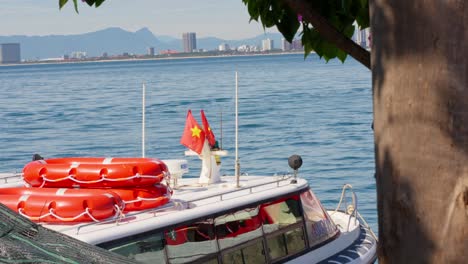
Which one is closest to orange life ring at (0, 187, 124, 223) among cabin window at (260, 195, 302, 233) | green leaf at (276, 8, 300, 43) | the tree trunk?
cabin window at (260, 195, 302, 233)

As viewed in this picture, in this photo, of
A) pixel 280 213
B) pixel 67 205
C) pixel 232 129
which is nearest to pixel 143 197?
pixel 67 205

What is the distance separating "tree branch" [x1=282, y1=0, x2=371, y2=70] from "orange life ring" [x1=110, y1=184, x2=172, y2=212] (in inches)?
272

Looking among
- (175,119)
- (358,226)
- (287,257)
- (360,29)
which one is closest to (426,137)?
(360,29)

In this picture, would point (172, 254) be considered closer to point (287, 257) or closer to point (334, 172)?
point (287, 257)

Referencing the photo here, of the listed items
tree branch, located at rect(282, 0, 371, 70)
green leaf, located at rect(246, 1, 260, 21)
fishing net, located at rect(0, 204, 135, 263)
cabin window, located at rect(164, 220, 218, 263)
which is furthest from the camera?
cabin window, located at rect(164, 220, 218, 263)

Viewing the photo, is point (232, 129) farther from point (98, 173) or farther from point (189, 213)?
point (189, 213)

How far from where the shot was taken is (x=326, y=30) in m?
2.36

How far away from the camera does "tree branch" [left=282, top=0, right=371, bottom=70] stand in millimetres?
2328

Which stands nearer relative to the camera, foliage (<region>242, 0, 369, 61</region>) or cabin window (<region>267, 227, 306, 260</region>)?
foliage (<region>242, 0, 369, 61</region>)

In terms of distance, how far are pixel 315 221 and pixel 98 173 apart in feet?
9.04

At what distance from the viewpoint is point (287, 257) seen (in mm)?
10445

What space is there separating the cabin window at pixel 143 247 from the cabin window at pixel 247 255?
91 cm

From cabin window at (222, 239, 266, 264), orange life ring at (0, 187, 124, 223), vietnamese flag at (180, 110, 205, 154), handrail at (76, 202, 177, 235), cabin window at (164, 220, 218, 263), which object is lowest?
cabin window at (222, 239, 266, 264)

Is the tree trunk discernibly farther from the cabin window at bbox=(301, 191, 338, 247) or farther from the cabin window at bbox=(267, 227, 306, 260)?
the cabin window at bbox=(301, 191, 338, 247)
